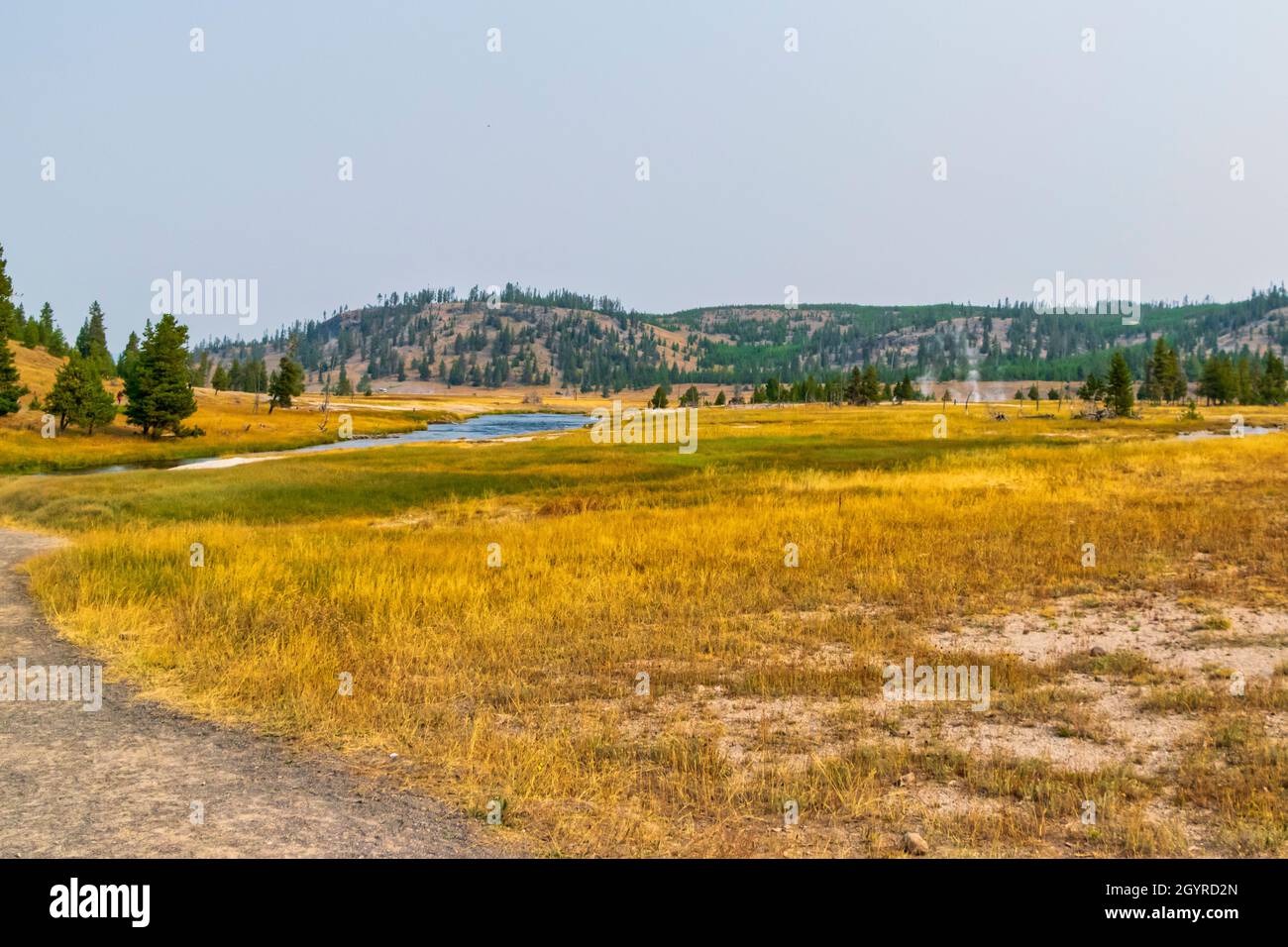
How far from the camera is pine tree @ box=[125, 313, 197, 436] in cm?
7512

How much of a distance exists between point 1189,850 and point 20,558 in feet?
77.3

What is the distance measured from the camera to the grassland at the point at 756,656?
706cm

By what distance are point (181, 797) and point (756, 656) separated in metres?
7.37

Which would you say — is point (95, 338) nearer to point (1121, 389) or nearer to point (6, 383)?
point (6, 383)

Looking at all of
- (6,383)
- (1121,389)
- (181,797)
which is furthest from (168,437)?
(1121,389)

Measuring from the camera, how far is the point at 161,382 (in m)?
75.6

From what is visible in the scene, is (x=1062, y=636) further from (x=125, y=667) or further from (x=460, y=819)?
(x=125, y=667)

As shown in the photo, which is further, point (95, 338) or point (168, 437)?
point (95, 338)

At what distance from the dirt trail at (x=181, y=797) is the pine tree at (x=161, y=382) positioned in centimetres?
7573

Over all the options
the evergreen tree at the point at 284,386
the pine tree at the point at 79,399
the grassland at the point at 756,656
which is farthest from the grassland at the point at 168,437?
the grassland at the point at 756,656

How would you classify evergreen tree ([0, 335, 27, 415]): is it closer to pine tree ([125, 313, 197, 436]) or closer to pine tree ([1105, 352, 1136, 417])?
pine tree ([125, 313, 197, 436])

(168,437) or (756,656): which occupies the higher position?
(168,437)
